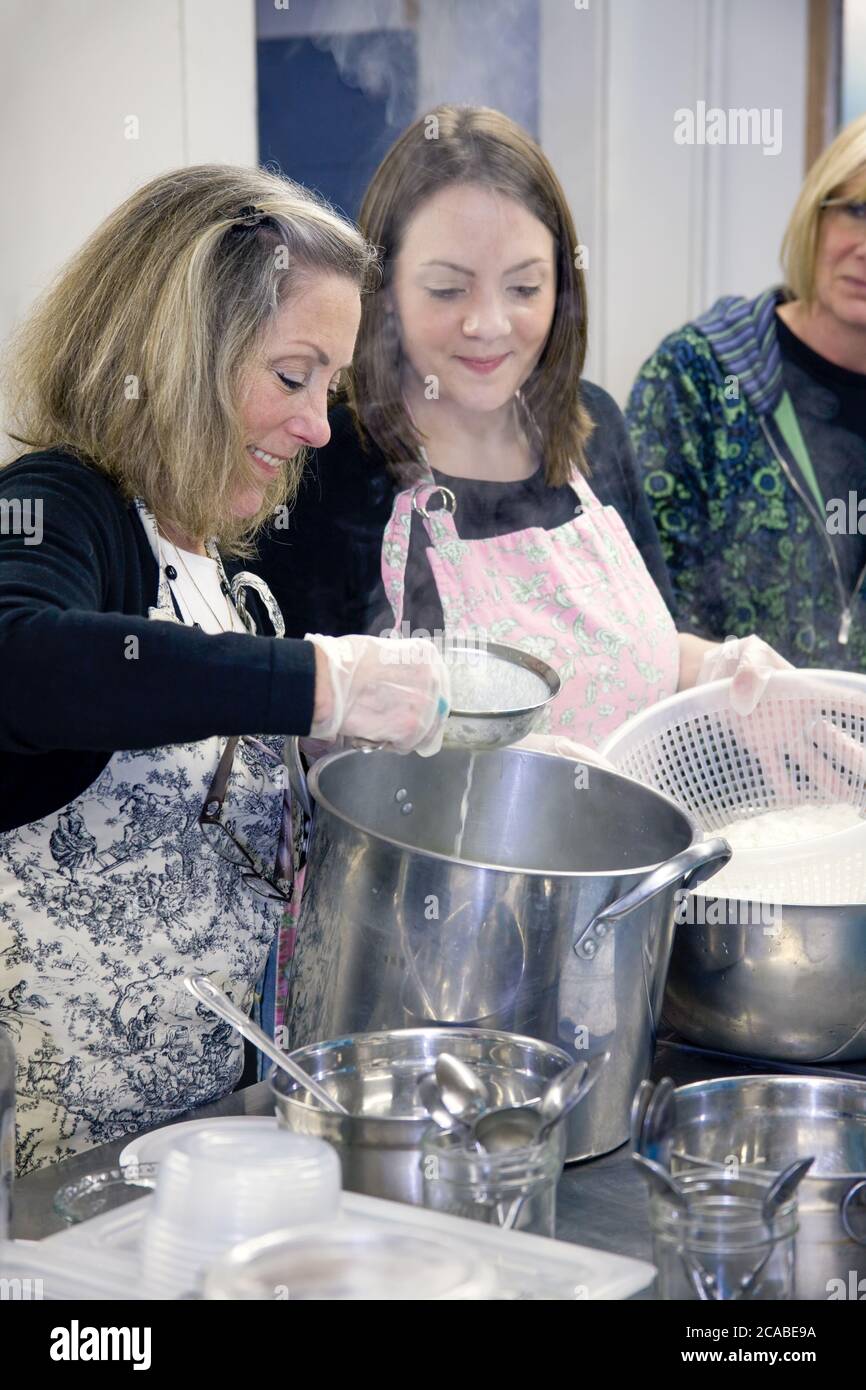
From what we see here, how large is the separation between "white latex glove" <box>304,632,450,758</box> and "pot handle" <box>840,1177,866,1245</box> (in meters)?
0.47

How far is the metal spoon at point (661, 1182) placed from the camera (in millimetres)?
819

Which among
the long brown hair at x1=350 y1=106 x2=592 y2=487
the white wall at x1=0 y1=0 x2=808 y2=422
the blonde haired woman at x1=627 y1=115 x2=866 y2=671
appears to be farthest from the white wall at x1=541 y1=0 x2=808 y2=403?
the long brown hair at x1=350 y1=106 x2=592 y2=487

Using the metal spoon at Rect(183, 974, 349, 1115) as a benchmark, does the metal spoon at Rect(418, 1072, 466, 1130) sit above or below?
below

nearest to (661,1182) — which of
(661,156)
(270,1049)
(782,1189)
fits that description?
(782,1189)

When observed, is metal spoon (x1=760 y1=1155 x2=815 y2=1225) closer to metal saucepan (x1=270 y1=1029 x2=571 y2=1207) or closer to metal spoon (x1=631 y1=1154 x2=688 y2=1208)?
metal spoon (x1=631 y1=1154 x2=688 y2=1208)

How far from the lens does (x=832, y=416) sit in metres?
2.55

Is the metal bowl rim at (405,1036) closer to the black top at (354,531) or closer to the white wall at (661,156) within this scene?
the black top at (354,531)

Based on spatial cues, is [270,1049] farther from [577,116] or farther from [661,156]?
[661,156]

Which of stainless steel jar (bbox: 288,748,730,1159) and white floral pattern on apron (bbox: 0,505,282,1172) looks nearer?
stainless steel jar (bbox: 288,748,730,1159)

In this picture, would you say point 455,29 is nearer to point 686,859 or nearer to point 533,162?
point 533,162

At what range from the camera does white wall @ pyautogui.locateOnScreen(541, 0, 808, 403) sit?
3.19 m

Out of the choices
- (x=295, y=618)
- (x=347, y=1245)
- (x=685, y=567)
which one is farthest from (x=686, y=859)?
(x=685, y=567)

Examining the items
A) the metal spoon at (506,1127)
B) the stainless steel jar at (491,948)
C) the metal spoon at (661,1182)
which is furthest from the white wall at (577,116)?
the metal spoon at (661,1182)

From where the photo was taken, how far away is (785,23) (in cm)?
341
